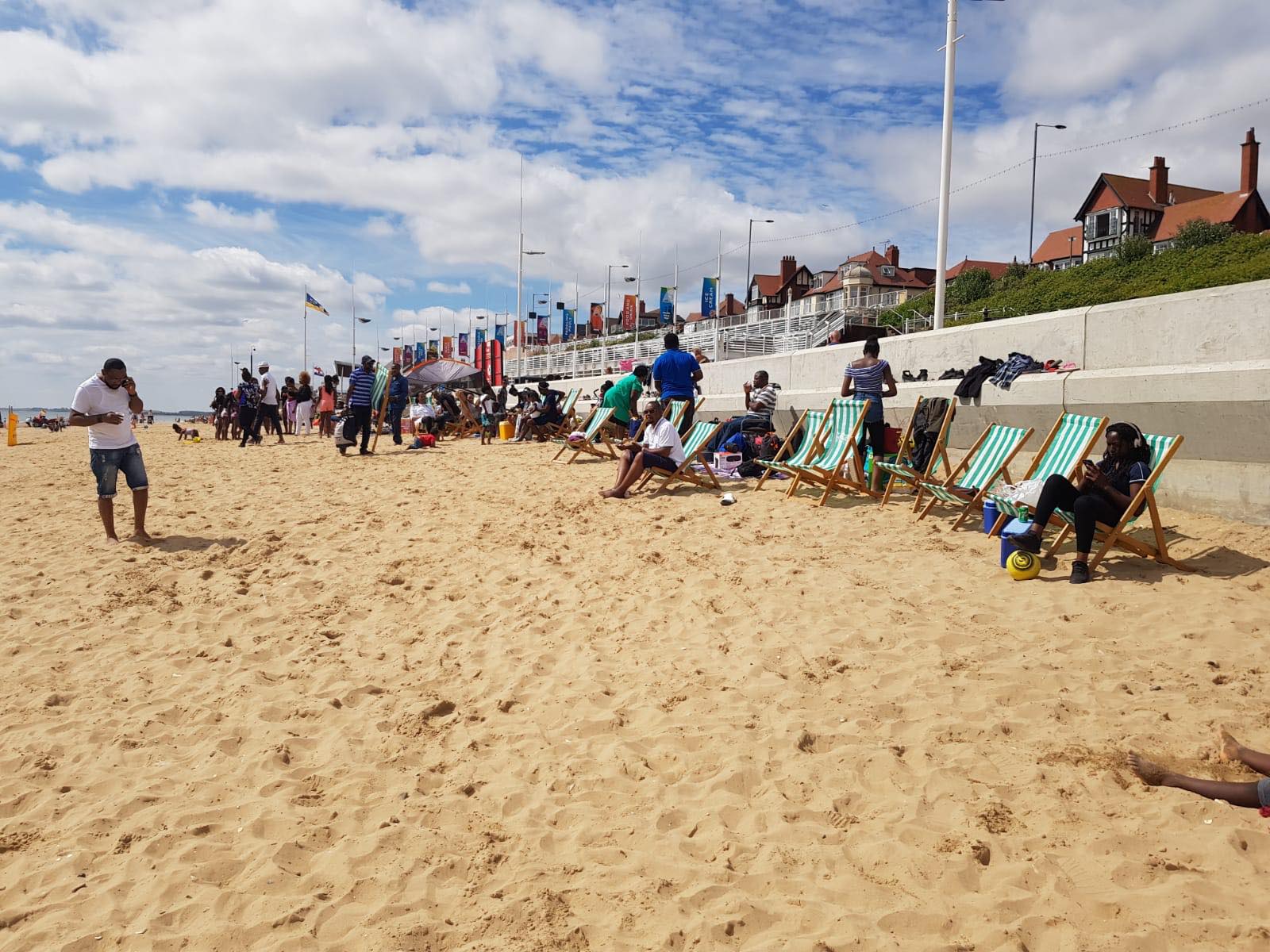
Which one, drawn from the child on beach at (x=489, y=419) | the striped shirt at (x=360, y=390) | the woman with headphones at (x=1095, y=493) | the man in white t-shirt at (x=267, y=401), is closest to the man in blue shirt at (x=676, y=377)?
the woman with headphones at (x=1095, y=493)

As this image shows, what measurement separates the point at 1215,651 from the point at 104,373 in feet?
24.6

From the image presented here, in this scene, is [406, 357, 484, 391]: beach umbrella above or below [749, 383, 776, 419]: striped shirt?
above

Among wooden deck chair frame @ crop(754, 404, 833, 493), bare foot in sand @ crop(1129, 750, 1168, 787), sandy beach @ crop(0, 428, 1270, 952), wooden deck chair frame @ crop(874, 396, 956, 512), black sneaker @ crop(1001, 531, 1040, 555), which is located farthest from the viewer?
wooden deck chair frame @ crop(754, 404, 833, 493)

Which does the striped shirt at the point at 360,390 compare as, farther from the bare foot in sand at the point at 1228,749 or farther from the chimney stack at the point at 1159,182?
the chimney stack at the point at 1159,182

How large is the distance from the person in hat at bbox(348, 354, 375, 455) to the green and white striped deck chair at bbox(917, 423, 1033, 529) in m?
9.21

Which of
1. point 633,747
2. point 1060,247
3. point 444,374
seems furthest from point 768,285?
point 633,747

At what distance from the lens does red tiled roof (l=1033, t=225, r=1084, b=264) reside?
48.9m

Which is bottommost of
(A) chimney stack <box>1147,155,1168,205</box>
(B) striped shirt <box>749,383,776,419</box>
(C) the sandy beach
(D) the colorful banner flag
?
(C) the sandy beach

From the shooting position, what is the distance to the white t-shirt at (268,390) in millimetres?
16859

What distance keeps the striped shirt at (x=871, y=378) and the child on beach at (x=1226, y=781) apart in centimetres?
492

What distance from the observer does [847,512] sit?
283 inches

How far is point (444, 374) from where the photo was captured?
21.6m

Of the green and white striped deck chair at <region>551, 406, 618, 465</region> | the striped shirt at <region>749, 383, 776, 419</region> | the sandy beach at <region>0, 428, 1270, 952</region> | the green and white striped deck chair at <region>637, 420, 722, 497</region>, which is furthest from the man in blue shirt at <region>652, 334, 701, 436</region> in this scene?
the sandy beach at <region>0, 428, 1270, 952</region>

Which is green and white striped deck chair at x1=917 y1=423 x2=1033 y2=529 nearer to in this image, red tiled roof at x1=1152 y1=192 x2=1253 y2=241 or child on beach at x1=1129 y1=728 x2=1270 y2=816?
child on beach at x1=1129 y1=728 x2=1270 y2=816
